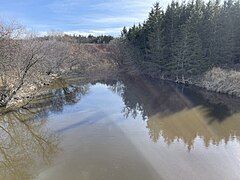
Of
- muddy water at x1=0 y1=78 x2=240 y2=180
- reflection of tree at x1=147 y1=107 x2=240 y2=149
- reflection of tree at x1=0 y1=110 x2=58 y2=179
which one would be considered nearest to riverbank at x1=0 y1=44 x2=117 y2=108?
muddy water at x1=0 y1=78 x2=240 y2=180

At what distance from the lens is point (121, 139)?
55.0ft

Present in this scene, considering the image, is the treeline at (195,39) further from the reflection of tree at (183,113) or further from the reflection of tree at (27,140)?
the reflection of tree at (27,140)

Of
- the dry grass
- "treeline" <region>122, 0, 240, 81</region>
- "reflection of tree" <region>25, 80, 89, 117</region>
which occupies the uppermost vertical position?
"treeline" <region>122, 0, 240, 81</region>

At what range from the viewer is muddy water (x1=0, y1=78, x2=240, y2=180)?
41.7 ft

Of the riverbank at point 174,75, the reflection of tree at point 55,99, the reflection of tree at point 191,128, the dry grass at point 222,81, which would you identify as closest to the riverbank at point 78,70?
the reflection of tree at point 55,99

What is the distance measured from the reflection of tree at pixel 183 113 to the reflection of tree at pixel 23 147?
20.2 ft

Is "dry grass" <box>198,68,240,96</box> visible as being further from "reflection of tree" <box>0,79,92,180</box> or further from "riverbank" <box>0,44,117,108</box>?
"riverbank" <box>0,44,117,108</box>

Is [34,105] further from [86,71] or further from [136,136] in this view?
[86,71]

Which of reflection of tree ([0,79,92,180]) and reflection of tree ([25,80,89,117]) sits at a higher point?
reflection of tree ([25,80,89,117])

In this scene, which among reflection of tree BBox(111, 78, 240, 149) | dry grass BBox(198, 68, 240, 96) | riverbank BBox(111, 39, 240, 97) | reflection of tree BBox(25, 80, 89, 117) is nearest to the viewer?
reflection of tree BBox(111, 78, 240, 149)

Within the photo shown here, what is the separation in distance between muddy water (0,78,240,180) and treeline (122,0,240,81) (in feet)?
40.0

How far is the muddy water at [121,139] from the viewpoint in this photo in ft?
41.7

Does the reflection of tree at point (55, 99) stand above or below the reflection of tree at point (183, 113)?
above

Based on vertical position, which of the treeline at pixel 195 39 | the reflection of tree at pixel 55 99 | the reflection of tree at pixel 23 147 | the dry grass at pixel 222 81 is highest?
the treeline at pixel 195 39
